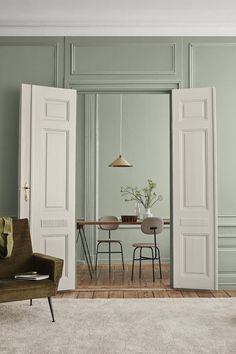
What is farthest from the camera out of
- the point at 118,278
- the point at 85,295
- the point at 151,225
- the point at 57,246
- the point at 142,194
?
the point at 142,194

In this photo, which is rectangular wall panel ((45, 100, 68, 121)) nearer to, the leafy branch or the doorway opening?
the doorway opening

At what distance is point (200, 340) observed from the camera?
3.42m

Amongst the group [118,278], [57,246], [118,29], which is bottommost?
[118,278]

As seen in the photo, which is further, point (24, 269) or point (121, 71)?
point (121, 71)

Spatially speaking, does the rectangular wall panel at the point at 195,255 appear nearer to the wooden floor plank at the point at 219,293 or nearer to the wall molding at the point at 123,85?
the wooden floor plank at the point at 219,293

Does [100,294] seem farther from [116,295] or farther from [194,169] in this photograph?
[194,169]

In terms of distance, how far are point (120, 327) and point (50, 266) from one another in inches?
33.3

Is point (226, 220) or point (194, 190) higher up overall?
point (194, 190)

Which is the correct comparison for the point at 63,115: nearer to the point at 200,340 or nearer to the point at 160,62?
the point at 160,62

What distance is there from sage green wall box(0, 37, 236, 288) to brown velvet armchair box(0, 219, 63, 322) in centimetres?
139

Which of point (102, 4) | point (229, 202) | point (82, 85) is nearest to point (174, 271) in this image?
point (229, 202)

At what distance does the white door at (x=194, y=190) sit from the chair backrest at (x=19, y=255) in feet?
5.95

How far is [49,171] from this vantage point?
530cm

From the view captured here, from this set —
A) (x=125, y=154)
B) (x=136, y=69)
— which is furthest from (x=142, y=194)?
(x=136, y=69)
